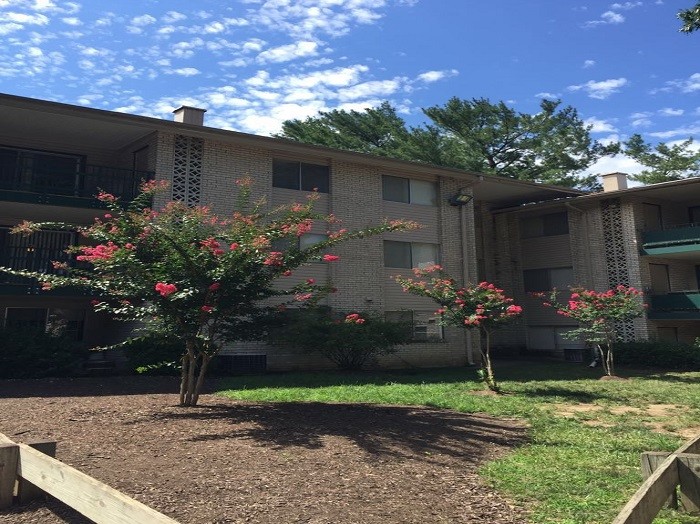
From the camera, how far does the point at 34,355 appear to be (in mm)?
14172

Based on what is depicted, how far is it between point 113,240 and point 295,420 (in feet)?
13.4

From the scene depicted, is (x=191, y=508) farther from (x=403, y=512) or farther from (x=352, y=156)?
(x=352, y=156)

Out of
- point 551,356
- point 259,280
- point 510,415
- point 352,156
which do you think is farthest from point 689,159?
point 259,280

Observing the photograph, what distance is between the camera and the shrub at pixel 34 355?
45.7 feet

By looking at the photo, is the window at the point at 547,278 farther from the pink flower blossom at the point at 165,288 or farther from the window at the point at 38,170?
the pink flower blossom at the point at 165,288

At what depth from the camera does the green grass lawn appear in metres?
5.11

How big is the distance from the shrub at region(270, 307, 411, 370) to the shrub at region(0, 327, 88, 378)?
549 centimetres

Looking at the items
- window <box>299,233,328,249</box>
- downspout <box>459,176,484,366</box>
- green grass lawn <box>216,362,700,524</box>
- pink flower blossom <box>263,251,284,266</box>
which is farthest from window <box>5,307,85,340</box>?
downspout <box>459,176,484,366</box>

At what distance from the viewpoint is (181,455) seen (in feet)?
20.4

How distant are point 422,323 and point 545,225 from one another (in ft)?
31.9

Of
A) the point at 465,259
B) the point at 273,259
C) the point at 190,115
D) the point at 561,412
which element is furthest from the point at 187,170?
the point at 561,412

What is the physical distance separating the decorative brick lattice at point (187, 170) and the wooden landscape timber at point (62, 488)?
43.4 ft

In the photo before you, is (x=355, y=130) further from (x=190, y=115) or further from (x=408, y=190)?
(x=190, y=115)

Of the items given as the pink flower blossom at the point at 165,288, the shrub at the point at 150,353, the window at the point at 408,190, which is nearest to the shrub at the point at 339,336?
the shrub at the point at 150,353
